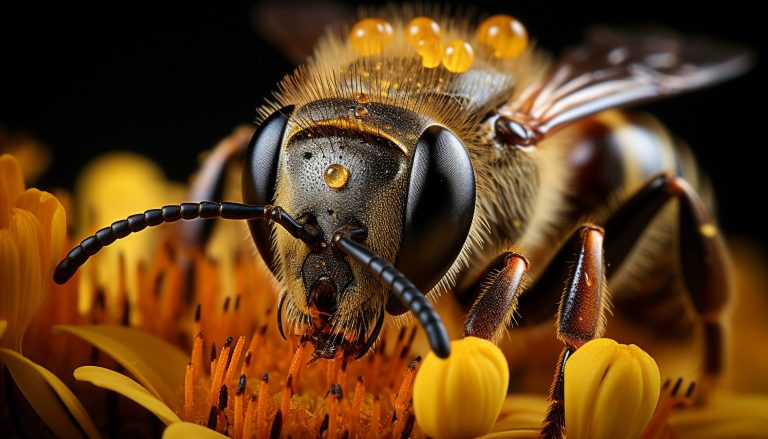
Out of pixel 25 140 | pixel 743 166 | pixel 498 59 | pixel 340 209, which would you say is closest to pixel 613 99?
pixel 498 59

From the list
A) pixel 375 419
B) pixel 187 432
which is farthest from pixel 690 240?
pixel 187 432

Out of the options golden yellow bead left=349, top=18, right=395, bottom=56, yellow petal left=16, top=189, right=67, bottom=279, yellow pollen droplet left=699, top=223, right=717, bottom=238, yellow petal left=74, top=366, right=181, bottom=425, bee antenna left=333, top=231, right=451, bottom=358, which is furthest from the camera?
yellow pollen droplet left=699, top=223, right=717, bottom=238

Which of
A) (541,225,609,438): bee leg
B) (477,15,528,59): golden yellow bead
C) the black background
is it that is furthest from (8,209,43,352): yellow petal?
the black background

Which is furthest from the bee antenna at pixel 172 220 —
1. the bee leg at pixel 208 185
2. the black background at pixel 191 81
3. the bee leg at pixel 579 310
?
the black background at pixel 191 81

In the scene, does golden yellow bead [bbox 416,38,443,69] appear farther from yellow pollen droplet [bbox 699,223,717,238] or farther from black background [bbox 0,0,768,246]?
black background [bbox 0,0,768,246]

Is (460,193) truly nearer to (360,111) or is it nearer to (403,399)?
(360,111)

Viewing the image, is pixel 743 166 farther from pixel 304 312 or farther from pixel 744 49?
pixel 304 312

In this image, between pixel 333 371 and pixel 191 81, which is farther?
pixel 191 81
